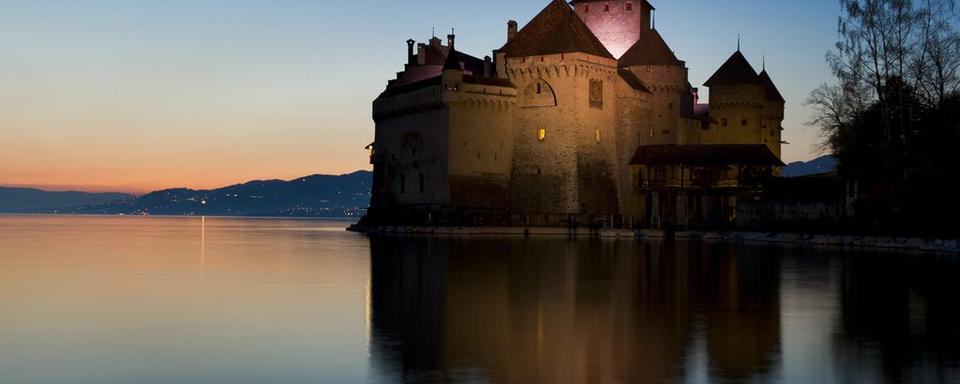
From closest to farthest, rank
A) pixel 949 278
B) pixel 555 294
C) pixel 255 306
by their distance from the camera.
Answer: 1. pixel 255 306
2. pixel 555 294
3. pixel 949 278

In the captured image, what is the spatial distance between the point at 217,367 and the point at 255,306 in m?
6.37

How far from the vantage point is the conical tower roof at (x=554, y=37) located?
181 feet

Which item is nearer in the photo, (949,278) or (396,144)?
(949,278)

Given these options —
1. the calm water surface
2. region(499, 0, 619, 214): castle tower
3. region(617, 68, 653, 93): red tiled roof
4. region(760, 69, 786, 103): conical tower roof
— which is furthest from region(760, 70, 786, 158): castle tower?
the calm water surface

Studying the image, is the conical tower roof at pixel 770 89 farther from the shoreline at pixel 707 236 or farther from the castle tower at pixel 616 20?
the shoreline at pixel 707 236

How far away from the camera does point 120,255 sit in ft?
117

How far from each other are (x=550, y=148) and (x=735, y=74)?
663 inches

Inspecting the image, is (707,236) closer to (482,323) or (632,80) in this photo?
(632,80)

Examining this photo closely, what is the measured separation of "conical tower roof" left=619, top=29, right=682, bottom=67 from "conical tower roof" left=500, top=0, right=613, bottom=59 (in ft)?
18.3

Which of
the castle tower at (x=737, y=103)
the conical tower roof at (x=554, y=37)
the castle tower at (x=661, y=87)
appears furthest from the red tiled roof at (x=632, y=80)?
the castle tower at (x=737, y=103)

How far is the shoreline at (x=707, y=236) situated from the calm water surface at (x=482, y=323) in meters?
10.8

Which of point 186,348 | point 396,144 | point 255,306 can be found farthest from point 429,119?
point 186,348

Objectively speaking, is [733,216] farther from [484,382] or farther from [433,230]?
[484,382]

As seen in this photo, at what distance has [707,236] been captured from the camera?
50438 mm
